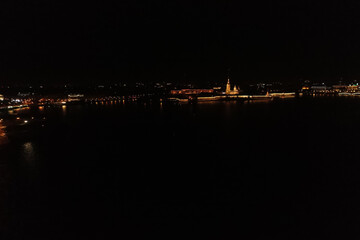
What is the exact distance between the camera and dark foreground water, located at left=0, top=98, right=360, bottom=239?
12.6 feet

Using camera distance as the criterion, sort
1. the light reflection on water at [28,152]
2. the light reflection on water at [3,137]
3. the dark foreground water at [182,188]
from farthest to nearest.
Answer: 1. the light reflection on water at [3,137]
2. the light reflection on water at [28,152]
3. the dark foreground water at [182,188]

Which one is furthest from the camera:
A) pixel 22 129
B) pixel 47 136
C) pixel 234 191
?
pixel 22 129

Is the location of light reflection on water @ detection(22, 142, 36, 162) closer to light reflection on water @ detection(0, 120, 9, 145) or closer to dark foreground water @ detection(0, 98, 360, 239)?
dark foreground water @ detection(0, 98, 360, 239)

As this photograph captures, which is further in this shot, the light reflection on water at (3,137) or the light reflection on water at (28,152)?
the light reflection on water at (3,137)

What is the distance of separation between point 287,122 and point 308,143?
4.42 metres

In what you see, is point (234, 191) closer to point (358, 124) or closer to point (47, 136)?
point (47, 136)

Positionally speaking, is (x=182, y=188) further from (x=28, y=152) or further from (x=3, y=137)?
(x=3, y=137)

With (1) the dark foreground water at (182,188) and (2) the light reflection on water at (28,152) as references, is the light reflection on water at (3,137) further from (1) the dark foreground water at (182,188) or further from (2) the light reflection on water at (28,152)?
(2) the light reflection on water at (28,152)

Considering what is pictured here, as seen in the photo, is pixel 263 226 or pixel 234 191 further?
pixel 234 191

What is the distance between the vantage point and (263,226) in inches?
152

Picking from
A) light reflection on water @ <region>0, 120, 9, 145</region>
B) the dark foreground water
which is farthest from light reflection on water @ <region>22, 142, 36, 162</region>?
light reflection on water @ <region>0, 120, 9, 145</region>

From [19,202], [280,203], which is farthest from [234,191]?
[19,202]

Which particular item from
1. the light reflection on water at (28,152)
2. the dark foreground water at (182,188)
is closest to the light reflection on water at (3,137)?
the dark foreground water at (182,188)

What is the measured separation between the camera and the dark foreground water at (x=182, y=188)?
12.6 ft
